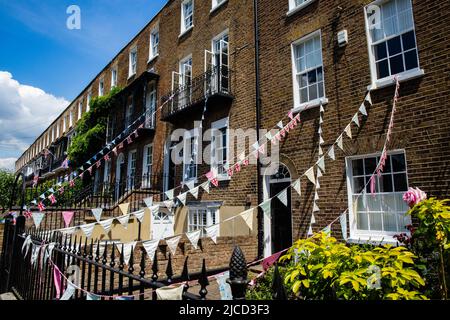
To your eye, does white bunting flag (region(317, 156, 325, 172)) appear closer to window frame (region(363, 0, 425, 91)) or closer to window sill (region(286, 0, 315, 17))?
window frame (region(363, 0, 425, 91))

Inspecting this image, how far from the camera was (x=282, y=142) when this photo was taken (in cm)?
942

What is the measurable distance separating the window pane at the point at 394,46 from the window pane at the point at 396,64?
0.44ft

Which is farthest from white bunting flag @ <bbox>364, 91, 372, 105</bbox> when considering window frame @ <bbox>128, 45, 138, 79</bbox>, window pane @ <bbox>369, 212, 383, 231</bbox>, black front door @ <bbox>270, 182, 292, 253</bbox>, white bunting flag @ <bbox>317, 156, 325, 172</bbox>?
window frame @ <bbox>128, 45, 138, 79</bbox>

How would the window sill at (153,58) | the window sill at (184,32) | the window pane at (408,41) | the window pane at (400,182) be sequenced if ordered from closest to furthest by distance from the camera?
the window pane at (400,182) < the window pane at (408,41) < the window sill at (184,32) < the window sill at (153,58)

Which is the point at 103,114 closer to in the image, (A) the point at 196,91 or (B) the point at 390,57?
(A) the point at 196,91

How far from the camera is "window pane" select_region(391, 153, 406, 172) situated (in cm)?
695

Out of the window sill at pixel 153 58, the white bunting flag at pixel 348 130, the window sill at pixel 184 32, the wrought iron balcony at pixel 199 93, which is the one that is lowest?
the white bunting flag at pixel 348 130

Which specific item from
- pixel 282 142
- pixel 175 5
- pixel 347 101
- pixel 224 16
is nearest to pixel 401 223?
pixel 347 101

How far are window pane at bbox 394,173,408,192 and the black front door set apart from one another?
3038 millimetres

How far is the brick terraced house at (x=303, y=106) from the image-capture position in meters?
6.72

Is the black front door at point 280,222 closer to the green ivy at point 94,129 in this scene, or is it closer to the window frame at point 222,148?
the window frame at point 222,148

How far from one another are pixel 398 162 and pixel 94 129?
1949cm

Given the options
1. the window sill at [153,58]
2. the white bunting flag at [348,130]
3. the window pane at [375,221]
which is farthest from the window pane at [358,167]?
the window sill at [153,58]
